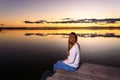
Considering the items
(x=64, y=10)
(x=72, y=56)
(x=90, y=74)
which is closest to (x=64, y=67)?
(x=72, y=56)

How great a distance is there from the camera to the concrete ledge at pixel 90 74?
419 cm

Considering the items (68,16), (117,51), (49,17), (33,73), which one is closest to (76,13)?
(68,16)

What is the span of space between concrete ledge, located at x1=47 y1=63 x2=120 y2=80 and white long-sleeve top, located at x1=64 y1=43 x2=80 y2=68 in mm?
152

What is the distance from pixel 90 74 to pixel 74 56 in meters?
0.40

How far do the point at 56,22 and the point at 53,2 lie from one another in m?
2.39

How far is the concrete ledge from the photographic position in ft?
13.7

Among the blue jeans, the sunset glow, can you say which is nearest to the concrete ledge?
the blue jeans

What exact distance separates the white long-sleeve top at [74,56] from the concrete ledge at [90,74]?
152 millimetres

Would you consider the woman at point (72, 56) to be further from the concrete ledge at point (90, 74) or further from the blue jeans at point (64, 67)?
the concrete ledge at point (90, 74)

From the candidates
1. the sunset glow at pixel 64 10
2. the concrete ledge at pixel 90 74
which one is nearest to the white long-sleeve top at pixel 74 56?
the concrete ledge at pixel 90 74

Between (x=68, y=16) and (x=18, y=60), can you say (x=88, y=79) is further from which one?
(x=68, y=16)

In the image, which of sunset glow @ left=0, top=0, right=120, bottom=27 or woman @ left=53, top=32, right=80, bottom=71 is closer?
woman @ left=53, top=32, right=80, bottom=71

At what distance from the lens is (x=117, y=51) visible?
34.9ft

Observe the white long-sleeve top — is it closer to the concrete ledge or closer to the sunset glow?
the concrete ledge
